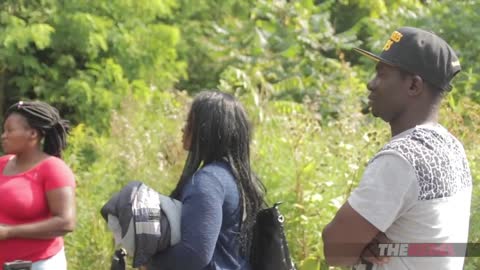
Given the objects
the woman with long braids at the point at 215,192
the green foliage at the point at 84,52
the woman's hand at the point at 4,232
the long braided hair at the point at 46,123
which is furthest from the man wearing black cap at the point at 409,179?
the green foliage at the point at 84,52

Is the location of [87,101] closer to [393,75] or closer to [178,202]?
[178,202]

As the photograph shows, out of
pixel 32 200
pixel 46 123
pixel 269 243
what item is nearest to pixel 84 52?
pixel 46 123

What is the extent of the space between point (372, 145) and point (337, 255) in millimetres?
3474

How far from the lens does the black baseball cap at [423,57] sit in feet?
8.80

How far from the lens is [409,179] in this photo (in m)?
2.54

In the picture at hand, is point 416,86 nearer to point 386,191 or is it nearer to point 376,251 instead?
point 386,191

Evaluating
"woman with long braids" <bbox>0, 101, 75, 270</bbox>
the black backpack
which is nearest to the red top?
"woman with long braids" <bbox>0, 101, 75, 270</bbox>

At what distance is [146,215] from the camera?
322 cm

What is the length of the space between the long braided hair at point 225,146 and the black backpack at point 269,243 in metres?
0.03

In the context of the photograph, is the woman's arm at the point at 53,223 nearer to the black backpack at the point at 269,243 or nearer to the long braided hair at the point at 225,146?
the long braided hair at the point at 225,146

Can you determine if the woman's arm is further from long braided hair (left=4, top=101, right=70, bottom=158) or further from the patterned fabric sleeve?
the patterned fabric sleeve

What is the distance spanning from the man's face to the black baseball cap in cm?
3

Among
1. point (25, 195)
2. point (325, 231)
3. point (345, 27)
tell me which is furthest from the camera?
point (345, 27)

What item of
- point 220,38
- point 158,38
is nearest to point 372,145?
point 158,38
